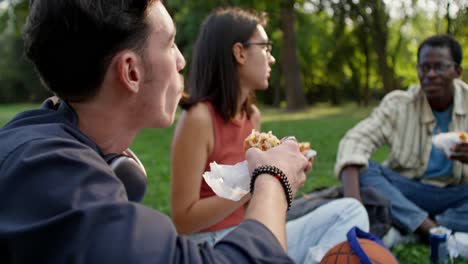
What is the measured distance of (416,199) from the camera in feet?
14.9

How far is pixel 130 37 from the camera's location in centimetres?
135

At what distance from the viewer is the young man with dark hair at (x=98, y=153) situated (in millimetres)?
1058

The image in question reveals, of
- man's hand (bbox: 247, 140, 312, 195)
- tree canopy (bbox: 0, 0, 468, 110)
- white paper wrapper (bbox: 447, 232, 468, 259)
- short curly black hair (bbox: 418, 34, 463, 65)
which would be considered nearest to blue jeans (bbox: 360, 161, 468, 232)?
white paper wrapper (bbox: 447, 232, 468, 259)

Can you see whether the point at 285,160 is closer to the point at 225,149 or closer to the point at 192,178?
the point at 192,178

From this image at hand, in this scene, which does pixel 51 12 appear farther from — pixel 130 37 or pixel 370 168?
pixel 370 168

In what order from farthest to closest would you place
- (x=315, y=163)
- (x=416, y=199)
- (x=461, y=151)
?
(x=315, y=163)
(x=416, y=199)
(x=461, y=151)

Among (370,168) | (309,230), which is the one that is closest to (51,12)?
(309,230)

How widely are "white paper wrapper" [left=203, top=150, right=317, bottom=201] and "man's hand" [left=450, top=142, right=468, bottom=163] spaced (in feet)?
9.31

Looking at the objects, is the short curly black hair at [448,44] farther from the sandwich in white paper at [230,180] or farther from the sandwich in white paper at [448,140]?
the sandwich in white paper at [230,180]

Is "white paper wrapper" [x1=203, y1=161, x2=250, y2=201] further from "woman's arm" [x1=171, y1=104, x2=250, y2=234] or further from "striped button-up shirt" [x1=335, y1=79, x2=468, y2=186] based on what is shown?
"striped button-up shirt" [x1=335, y1=79, x2=468, y2=186]

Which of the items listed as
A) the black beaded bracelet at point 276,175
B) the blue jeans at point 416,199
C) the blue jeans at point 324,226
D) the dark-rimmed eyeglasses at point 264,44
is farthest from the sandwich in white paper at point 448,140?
the black beaded bracelet at point 276,175

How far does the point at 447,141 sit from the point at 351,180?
0.85 metres

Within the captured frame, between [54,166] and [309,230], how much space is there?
2.58 meters

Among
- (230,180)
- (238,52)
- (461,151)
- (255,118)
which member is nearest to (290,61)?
(461,151)
